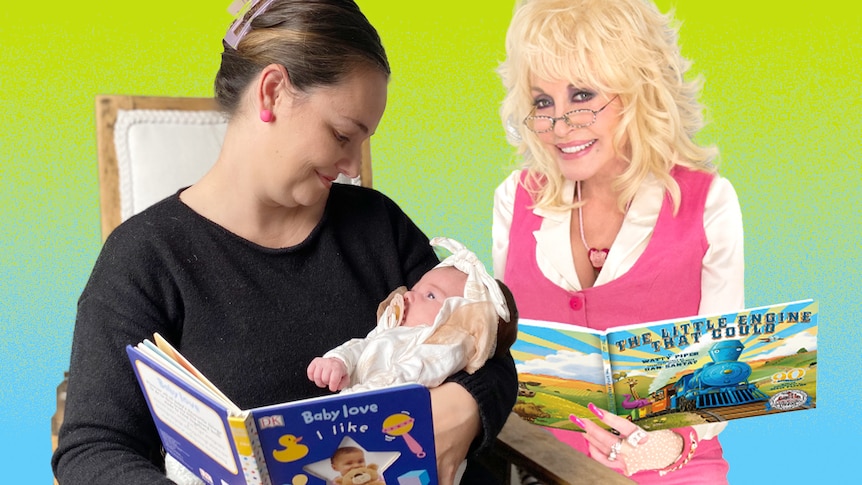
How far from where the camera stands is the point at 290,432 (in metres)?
1.20

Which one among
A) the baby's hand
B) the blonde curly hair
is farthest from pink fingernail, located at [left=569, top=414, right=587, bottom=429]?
the baby's hand

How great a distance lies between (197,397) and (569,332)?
1158 millimetres

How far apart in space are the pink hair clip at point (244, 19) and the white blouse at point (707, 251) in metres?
1.05

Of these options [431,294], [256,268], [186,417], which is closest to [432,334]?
[431,294]

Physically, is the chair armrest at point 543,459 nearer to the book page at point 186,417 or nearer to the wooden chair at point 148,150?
the wooden chair at point 148,150

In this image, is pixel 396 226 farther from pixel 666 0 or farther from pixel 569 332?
pixel 666 0

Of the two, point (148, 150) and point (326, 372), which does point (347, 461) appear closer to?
point (326, 372)

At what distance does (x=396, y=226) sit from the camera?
1.86 m

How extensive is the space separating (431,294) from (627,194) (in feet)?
2.55

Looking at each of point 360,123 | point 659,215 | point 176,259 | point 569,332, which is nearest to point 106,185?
point 176,259

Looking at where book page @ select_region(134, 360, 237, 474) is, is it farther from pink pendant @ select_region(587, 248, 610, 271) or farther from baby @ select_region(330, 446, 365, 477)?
pink pendant @ select_region(587, 248, 610, 271)

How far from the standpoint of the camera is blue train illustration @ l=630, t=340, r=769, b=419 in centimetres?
217

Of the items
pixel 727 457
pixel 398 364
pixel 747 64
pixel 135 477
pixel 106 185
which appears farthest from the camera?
pixel 747 64

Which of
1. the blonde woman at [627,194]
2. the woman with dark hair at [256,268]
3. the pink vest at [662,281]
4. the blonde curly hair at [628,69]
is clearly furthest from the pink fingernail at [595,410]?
the woman with dark hair at [256,268]
